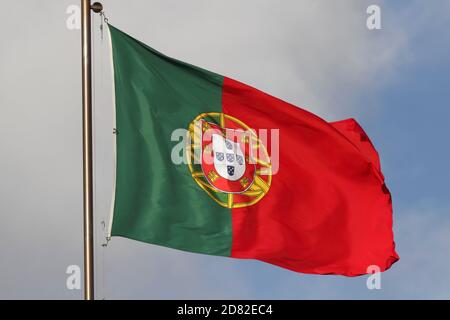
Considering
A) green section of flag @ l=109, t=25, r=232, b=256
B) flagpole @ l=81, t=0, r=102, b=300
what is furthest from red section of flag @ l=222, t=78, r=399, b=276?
flagpole @ l=81, t=0, r=102, b=300

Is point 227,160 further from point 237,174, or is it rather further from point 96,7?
point 96,7

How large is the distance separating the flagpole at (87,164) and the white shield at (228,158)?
3010 millimetres

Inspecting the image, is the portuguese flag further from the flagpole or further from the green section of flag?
the flagpole

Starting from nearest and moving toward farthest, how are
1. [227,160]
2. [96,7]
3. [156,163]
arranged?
1. [96,7]
2. [156,163]
3. [227,160]

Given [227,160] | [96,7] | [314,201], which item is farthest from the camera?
[314,201]

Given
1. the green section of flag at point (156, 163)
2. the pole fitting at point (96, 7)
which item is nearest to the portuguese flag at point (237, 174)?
the green section of flag at point (156, 163)

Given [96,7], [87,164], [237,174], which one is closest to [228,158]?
[237,174]

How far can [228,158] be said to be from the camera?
57.6ft

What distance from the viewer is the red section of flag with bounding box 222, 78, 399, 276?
17.8 metres

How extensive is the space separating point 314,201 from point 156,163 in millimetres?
3671

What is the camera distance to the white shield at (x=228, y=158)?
17375 millimetres

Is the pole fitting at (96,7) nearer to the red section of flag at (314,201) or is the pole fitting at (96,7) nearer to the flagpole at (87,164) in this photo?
the flagpole at (87,164)

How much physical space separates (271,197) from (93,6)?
4.80 m

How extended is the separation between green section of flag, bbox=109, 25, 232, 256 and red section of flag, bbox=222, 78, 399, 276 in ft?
2.92
